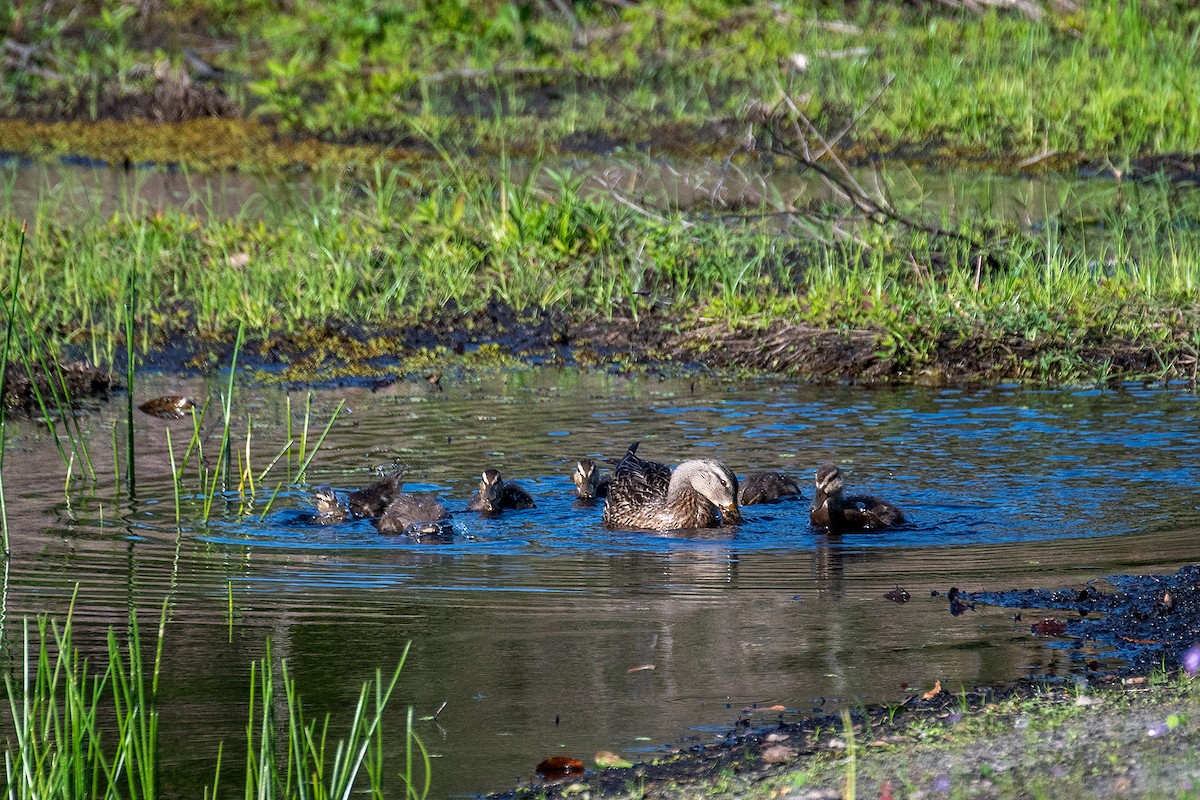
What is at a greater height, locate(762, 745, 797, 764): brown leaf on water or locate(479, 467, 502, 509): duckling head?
locate(479, 467, 502, 509): duckling head

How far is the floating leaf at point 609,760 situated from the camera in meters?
4.04

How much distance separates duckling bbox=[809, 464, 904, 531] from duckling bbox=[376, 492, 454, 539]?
4.65ft

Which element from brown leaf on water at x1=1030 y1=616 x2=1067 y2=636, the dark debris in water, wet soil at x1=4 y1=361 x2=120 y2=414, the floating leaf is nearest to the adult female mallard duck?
the dark debris in water

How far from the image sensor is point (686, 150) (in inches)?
603

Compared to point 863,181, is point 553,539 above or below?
below

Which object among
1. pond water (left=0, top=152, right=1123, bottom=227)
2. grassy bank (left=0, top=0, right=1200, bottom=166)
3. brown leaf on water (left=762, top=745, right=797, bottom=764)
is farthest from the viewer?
grassy bank (left=0, top=0, right=1200, bottom=166)

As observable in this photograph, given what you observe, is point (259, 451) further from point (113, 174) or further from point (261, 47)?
point (261, 47)

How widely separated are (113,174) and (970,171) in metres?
7.46

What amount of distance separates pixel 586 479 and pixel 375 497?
894 millimetres

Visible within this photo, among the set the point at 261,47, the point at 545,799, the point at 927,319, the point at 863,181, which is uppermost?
the point at 261,47

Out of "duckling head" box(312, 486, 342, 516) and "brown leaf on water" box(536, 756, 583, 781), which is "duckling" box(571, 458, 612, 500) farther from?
"brown leaf on water" box(536, 756, 583, 781)

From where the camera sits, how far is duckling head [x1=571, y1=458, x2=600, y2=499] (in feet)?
23.3

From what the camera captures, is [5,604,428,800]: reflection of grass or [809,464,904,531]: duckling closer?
[5,604,428,800]: reflection of grass

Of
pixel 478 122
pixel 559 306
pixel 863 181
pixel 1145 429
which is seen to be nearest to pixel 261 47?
pixel 478 122
